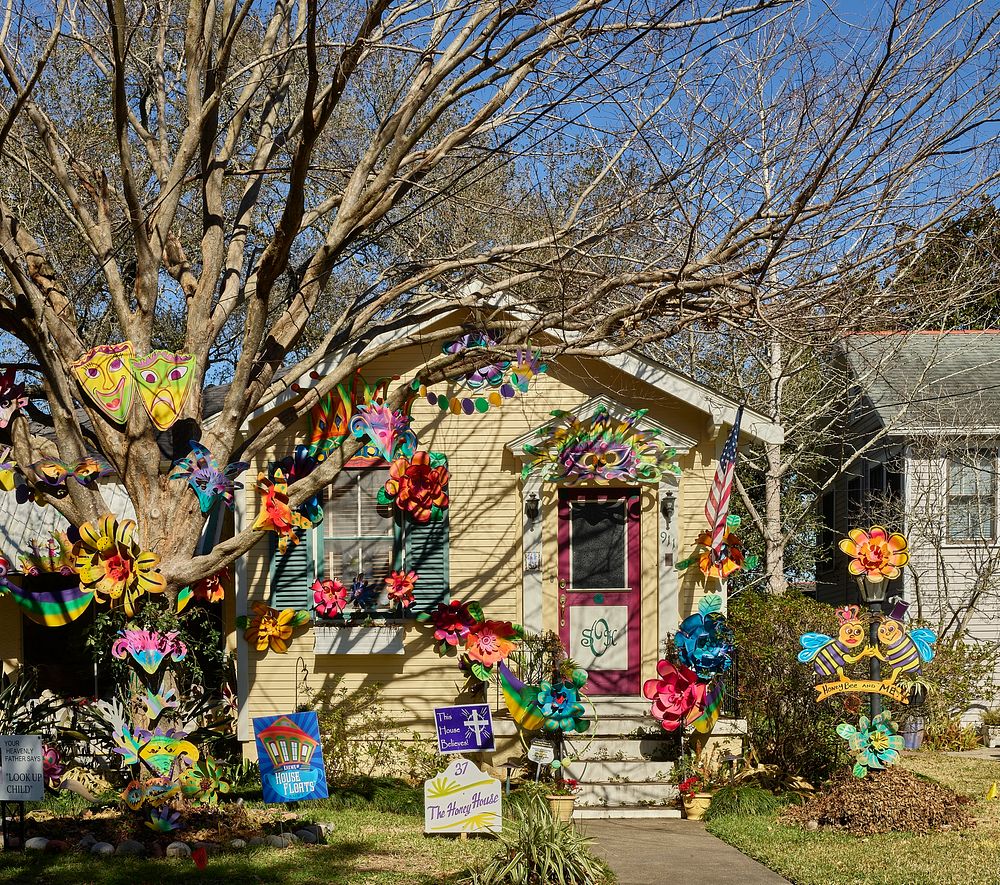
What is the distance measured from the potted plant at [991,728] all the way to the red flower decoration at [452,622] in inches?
322

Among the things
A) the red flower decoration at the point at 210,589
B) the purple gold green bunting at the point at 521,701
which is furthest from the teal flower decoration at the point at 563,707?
the red flower decoration at the point at 210,589

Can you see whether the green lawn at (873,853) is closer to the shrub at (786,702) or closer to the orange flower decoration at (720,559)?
the shrub at (786,702)

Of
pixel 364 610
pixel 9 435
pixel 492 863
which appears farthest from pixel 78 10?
pixel 492 863

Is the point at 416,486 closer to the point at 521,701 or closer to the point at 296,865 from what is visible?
the point at 521,701

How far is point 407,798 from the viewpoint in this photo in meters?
11.0

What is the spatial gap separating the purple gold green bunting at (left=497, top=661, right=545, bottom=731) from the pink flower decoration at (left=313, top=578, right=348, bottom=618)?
1.82 meters

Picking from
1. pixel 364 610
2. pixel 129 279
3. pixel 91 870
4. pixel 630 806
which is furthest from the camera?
pixel 129 279

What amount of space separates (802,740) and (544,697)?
2.61 meters

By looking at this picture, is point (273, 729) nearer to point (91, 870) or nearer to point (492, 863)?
point (91, 870)

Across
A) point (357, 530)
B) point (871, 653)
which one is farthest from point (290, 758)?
point (871, 653)

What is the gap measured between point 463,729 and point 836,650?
11.5ft

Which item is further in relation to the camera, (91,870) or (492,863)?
(91,870)

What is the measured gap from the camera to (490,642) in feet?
37.8

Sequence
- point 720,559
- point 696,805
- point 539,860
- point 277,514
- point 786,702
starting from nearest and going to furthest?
point 539,860
point 277,514
point 696,805
point 786,702
point 720,559
